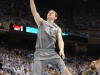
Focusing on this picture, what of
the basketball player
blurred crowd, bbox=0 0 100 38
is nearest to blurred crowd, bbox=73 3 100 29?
blurred crowd, bbox=0 0 100 38

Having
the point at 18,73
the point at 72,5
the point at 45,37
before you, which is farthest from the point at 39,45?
the point at 72,5

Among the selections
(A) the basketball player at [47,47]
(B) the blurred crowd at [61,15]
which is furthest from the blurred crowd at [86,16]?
(A) the basketball player at [47,47]

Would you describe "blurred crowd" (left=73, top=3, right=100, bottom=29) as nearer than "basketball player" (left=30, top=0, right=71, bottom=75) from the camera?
No

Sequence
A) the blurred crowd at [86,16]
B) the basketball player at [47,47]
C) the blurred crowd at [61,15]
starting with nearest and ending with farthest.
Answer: the basketball player at [47,47] < the blurred crowd at [61,15] < the blurred crowd at [86,16]

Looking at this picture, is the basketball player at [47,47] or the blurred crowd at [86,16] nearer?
the basketball player at [47,47]

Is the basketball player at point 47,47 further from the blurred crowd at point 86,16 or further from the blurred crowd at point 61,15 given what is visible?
the blurred crowd at point 86,16

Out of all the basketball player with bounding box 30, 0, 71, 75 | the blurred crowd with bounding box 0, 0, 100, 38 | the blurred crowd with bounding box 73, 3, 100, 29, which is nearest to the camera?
the basketball player with bounding box 30, 0, 71, 75

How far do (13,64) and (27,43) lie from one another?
9.25m

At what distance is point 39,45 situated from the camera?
415 cm

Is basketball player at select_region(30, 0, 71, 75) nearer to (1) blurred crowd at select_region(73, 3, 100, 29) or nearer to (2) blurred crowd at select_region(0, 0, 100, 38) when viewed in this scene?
(2) blurred crowd at select_region(0, 0, 100, 38)

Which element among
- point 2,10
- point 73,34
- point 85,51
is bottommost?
point 85,51

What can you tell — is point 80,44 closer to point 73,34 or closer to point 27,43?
point 73,34

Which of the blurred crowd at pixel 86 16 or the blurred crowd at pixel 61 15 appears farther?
the blurred crowd at pixel 86 16

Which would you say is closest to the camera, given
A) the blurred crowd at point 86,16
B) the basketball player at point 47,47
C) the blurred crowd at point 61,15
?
the basketball player at point 47,47
